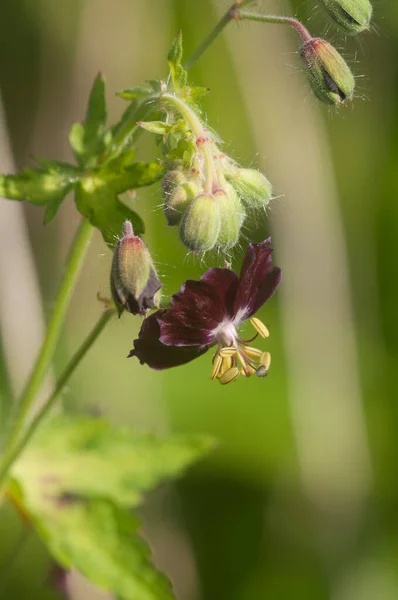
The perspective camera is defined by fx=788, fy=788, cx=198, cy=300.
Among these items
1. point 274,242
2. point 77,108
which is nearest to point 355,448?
point 274,242

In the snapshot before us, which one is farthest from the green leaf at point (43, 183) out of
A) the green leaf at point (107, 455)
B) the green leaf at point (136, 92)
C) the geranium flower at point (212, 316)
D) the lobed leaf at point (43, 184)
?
the green leaf at point (107, 455)

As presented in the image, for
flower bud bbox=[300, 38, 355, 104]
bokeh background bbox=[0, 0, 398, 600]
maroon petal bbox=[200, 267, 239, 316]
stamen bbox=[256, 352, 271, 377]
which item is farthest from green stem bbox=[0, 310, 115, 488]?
bokeh background bbox=[0, 0, 398, 600]

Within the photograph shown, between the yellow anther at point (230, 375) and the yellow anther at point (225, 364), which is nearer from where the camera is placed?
the yellow anther at point (230, 375)

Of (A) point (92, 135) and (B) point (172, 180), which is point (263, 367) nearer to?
(B) point (172, 180)

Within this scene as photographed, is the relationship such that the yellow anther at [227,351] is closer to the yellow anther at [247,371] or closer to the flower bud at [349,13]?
the yellow anther at [247,371]

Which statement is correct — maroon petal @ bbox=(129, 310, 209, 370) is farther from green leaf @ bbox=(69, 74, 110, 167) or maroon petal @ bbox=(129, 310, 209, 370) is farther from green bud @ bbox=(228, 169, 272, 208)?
green leaf @ bbox=(69, 74, 110, 167)

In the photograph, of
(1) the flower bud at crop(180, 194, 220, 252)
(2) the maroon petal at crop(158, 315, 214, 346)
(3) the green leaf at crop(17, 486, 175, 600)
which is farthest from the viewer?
(3) the green leaf at crop(17, 486, 175, 600)

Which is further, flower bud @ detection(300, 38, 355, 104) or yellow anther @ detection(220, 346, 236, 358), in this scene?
yellow anther @ detection(220, 346, 236, 358)

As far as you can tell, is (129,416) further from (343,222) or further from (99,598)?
(343,222)
